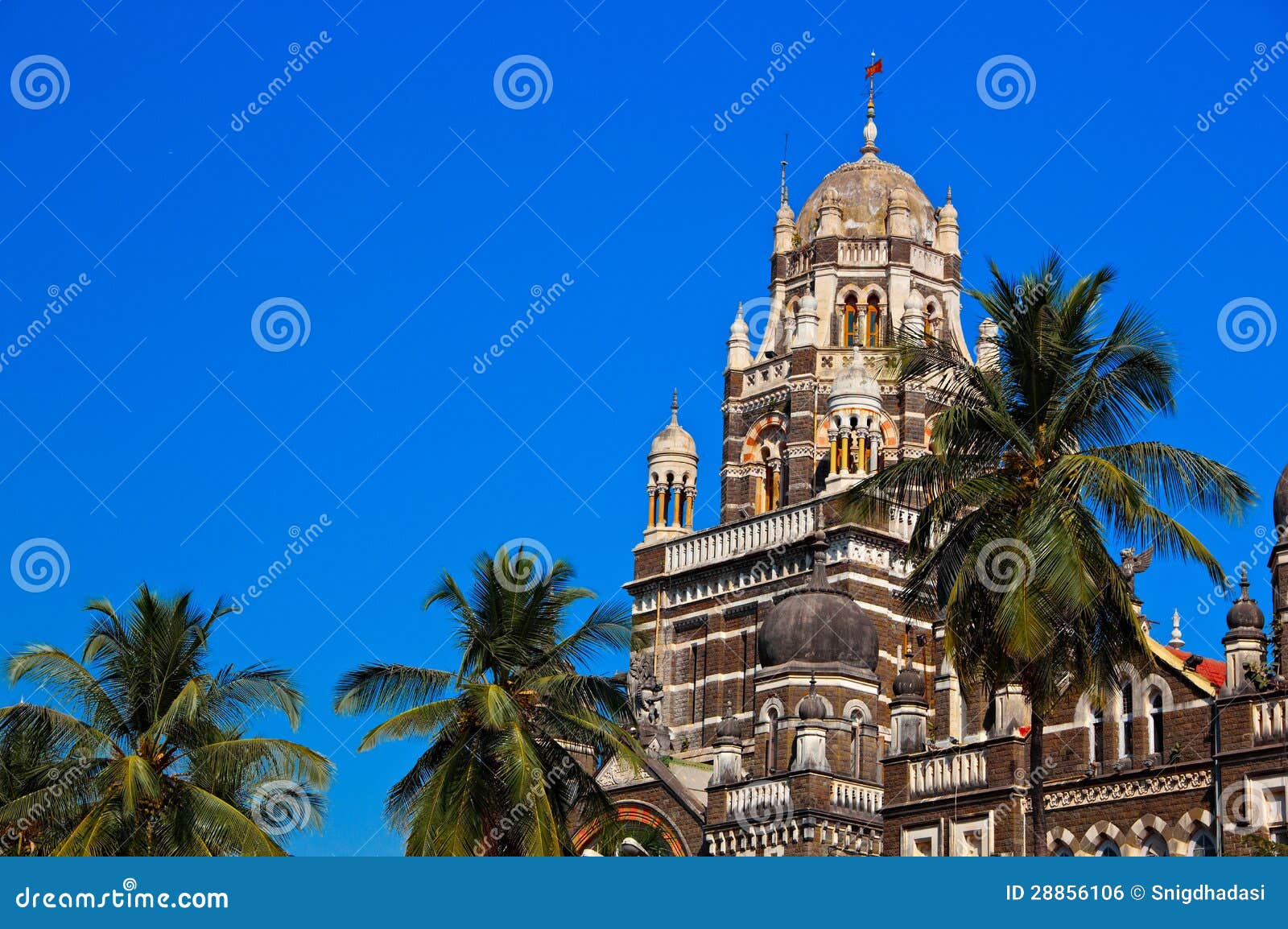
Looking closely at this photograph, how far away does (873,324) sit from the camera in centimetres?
6138

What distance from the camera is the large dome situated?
62844 millimetres

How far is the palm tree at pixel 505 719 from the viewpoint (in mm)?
33000

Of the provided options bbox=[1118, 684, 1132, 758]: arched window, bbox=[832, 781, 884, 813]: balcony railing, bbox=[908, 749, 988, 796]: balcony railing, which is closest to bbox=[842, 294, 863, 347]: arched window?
bbox=[832, 781, 884, 813]: balcony railing

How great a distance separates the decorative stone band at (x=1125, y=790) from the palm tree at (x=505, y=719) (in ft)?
24.8

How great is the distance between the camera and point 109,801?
33.2 metres

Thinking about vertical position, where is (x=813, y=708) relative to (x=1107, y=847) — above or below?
above

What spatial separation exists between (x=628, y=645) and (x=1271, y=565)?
11.6 meters

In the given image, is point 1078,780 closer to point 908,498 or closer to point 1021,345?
point 1021,345

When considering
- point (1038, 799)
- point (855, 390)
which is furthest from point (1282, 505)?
point (855, 390)

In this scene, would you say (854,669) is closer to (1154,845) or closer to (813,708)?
(813,708)

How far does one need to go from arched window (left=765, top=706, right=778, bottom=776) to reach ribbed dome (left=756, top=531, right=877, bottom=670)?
1.19 m

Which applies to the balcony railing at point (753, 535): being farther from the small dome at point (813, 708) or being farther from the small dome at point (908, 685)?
the small dome at point (813, 708)

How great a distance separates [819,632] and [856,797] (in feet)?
16.0

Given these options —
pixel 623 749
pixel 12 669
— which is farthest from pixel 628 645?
pixel 12 669
